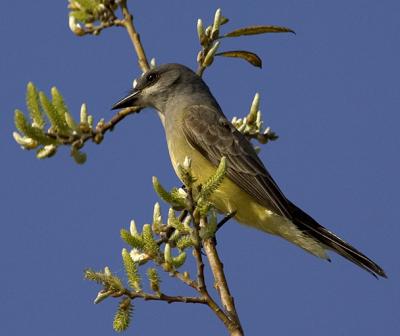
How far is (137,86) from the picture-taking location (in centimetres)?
757

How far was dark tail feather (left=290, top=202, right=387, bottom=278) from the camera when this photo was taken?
574 cm

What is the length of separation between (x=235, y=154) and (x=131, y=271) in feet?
11.0

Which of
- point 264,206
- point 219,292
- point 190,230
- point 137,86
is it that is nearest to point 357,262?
point 264,206

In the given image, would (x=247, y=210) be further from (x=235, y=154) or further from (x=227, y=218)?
(x=235, y=154)

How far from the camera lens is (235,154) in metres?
7.00

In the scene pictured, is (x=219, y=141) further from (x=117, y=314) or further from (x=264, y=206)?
(x=117, y=314)

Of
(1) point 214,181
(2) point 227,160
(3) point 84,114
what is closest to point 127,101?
(2) point 227,160

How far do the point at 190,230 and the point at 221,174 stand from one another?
45 centimetres

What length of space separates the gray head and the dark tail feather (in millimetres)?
1834

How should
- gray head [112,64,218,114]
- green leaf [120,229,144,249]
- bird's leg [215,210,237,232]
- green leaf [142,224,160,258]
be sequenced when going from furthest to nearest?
gray head [112,64,218,114] < bird's leg [215,210,237,232] < green leaf [142,224,160,258] < green leaf [120,229,144,249]

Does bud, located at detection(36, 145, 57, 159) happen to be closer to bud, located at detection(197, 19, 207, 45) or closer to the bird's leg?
bud, located at detection(197, 19, 207, 45)

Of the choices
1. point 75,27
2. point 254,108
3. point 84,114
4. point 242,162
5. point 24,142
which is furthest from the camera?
point 242,162

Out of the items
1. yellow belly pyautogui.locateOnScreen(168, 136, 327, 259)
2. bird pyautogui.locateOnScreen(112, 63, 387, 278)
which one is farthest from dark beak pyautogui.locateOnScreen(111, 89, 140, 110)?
yellow belly pyautogui.locateOnScreen(168, 136, 327, 259)

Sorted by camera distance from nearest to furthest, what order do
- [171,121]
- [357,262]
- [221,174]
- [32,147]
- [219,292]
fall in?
[221,174] → [219,292] → [32,147] → [357,262] → [171,121]
